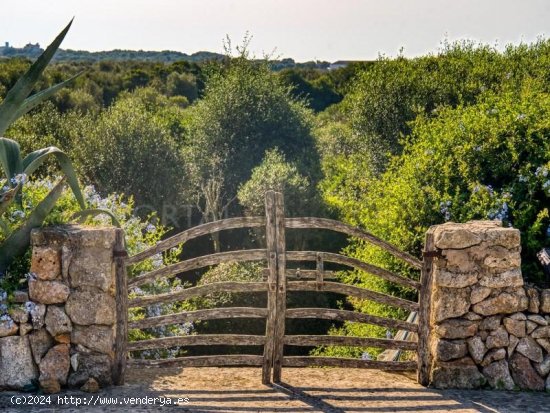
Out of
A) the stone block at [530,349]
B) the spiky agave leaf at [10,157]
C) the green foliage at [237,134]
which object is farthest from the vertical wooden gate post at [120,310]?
the green foliage at [237,134]

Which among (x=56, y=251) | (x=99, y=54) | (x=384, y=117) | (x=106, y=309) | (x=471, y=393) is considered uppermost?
(x=99, y=54)

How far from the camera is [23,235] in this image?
6.99 metres

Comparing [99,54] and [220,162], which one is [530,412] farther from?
[99,54]

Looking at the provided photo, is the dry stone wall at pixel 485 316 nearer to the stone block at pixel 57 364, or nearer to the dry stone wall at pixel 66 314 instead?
the dry stone wall at pixel 66 314

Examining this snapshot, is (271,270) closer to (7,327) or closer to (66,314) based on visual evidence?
(66,314)

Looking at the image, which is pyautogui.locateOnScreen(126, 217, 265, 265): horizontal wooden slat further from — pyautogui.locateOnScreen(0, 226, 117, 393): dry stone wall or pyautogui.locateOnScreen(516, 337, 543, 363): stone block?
pyautogui.locateOnScreen(516, 337, 543, 363): stone block

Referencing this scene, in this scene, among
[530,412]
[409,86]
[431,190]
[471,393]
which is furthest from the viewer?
[409,86]

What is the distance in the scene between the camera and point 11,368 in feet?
21.6

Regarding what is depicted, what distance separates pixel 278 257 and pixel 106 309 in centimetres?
152

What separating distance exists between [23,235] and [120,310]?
43.4 inches

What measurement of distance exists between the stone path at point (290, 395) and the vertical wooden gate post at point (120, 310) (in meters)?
0.16

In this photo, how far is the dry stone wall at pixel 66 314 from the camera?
661 centimetres

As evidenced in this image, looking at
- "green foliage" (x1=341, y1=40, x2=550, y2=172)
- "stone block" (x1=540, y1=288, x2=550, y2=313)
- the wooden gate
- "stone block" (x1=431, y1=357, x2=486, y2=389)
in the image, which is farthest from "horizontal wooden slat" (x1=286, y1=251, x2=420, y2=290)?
"green foliage" (x1=341, y1=40, x2=550, y2=172)

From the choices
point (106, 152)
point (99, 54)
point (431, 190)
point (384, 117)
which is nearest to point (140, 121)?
point (106, 152)
